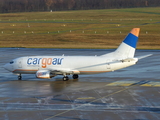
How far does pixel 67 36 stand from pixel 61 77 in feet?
244

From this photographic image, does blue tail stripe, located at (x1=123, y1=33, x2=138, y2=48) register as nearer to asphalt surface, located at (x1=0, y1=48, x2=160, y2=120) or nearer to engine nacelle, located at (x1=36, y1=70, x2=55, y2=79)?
asphalt surface, located at (x1=0, y1=48, x2=160, y2=120)

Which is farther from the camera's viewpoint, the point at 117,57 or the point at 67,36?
the point at 67,36

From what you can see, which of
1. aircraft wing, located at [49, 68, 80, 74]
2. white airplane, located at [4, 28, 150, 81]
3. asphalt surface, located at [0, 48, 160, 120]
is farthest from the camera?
aircraft wing, located at [49, 68, 80, 74]

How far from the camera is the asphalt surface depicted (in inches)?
1186

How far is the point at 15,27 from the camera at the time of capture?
15362cm

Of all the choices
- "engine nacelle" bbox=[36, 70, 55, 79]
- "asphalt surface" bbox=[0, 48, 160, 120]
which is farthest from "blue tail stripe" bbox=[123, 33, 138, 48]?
"engine nacelle" bbox=[36, 70, 55, 79]

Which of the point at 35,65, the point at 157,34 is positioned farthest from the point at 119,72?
the point at 157,34

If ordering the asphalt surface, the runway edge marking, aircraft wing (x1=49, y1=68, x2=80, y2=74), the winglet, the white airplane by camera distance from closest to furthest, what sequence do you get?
the asphalt surface < the runway edge marking < the winglet < the white airplane < aircraft wing (x1=49, y1=68, x2=80, y2=74)

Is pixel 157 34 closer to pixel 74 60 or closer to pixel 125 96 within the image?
pixel 74 60

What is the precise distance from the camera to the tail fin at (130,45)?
150 ft

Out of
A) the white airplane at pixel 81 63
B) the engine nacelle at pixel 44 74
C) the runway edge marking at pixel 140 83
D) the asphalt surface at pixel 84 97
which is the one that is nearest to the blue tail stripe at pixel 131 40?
the white airplane at pixel 81 63

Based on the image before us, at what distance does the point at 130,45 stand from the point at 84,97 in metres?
12.2

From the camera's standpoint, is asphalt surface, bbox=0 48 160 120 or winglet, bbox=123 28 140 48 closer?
asphalt surface, bbox=0 48 160 120

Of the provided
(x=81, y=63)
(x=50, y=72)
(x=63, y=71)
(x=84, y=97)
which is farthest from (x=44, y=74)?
(x=84, y=97)
